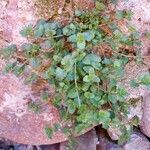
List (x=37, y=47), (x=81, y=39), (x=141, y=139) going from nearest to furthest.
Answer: (x=81, y=39) → (x=37, y=47) → (x=141, y=139)

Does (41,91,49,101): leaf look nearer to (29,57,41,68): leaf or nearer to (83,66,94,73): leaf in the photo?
(29,57,41,68): leaf

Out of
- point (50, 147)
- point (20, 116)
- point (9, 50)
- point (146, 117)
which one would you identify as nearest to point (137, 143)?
point (146, 117)

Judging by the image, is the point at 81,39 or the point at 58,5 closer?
the point at 81,39

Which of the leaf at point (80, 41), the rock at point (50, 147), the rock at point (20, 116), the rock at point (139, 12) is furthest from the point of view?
the rock at point (50, 147)

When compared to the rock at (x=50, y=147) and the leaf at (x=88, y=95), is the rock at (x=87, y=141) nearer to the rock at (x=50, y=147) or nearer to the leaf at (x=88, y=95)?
the rock at (x=50, y=147)

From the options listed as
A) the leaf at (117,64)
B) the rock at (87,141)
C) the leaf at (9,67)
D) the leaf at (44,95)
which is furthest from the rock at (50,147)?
the leaf at (117,64)

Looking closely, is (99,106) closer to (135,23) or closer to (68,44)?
(68,44)

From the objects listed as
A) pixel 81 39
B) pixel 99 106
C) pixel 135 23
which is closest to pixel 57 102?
pixel 99 106
